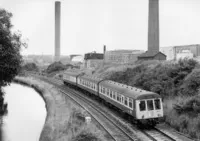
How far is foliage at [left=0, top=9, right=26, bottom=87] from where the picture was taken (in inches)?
831

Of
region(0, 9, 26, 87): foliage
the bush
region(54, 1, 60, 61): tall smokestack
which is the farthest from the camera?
region(54, 1, 60, 61): tall smokestack

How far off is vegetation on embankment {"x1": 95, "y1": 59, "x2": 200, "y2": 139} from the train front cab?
1.71 metres

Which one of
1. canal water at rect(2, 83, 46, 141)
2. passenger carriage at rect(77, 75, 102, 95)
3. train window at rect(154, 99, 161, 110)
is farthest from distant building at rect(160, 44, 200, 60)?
train window at rect(154, 99, 161, 110)

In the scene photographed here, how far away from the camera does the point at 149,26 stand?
5947 centimetres

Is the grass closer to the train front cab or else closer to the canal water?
the train front cab

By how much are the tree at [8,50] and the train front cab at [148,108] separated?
1252 centimetres

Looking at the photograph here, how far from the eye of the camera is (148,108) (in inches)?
661

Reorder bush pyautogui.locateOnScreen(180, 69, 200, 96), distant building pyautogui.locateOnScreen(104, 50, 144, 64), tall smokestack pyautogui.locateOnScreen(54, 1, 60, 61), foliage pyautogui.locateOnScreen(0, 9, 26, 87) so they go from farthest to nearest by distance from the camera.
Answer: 1. tall smokestack pyautogui.locateOnScreen(54, 1, 60, 61)
2. distant building pyautogui.locateOnScreen(104, 50, 144, 64)
3. foliage pyautogui.locateOnScreen(0, 9, 26, 87)
4. bush pyautogui.locateOnScreen(180, 69, 200, 96)

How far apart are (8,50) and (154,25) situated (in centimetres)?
4428

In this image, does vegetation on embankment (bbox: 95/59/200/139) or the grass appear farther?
vegetation on embankment (bbox: 95/59/200/139)

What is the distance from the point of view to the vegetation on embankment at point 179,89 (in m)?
16.6

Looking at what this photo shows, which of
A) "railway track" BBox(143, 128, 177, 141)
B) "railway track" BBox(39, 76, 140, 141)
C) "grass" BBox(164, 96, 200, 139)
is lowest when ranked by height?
"railway track" BBox(39, 76, 140, 141)

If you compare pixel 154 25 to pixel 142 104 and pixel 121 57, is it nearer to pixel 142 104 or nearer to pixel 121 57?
pixel 121 57

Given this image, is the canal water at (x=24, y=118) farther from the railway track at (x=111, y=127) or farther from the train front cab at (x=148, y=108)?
the train front cab at (x=148, y=108)
